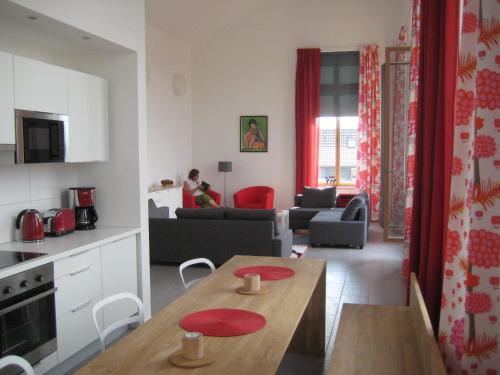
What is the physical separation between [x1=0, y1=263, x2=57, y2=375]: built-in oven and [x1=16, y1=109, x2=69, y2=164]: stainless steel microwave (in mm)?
775

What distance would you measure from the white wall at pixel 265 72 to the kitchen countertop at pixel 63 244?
6865mm

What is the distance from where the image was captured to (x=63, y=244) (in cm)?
378

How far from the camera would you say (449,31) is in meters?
3.07

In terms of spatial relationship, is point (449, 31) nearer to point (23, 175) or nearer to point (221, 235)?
point (23, 175)

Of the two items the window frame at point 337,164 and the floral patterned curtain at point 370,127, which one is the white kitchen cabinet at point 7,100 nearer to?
the floral patterned curtain at point 370,127

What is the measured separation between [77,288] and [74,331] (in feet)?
0.99

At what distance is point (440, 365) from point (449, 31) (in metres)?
1.98

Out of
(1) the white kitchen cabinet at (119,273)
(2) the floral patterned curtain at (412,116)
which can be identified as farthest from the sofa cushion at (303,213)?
(1) the white kitchen cabinet at (119,273)

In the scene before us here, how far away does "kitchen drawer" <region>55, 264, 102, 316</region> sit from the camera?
3551 millimetres

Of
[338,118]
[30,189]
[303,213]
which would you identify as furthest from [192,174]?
[30,189]

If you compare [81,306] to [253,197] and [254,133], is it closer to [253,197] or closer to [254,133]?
[253,197]

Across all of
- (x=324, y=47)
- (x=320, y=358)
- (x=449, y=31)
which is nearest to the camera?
(x=449, y=31)

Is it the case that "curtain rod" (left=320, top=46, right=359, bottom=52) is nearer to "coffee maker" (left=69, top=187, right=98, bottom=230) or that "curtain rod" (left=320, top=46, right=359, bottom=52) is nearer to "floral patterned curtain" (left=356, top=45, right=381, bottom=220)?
"floral patterned curtain" (left=356, top=45, right=381, bottom=220)

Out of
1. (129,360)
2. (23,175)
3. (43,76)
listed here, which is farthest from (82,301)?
(129,360)
